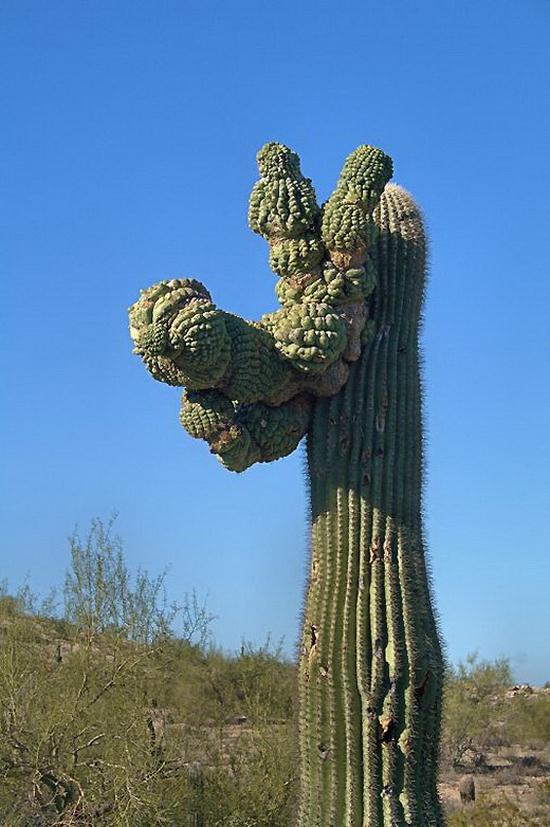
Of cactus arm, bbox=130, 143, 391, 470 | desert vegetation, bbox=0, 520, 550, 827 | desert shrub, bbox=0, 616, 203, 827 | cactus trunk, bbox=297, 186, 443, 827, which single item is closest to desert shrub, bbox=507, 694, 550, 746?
desert vegetation, bbox=0, 520, 550, 827

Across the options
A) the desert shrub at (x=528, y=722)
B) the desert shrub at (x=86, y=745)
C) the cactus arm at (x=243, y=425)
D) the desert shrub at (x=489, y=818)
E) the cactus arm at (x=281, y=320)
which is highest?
the cactus arm at (x=281, y=320)

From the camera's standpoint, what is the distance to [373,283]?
5742 millimetres

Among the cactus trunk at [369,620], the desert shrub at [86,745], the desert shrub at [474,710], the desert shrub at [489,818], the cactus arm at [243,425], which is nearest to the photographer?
the cactus trunk at [369,620]

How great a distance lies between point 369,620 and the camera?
16.6ft

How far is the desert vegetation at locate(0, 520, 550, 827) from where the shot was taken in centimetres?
889

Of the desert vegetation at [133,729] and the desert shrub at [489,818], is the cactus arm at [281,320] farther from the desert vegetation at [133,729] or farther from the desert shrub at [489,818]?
the desert shrub at [489,818]

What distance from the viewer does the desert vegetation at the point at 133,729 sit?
350 inches

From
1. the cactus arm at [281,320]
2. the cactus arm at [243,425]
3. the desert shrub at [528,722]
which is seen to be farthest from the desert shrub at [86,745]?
the desert shrub at [528,722]

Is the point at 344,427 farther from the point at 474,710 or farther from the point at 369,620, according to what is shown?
the point at 474,710

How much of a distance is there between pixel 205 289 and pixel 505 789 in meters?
11.9

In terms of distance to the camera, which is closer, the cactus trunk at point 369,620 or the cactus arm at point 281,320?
the cactus trunk at point 369,620

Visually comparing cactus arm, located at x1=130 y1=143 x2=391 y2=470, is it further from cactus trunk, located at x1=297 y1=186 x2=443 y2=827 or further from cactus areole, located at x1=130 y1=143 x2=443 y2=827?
cactus trunk, located at x1=297 y1=186 x2=443 y2=827

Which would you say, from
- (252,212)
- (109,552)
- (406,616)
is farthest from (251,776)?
(252,212)

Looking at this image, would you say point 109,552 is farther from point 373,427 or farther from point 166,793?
point 373,427
